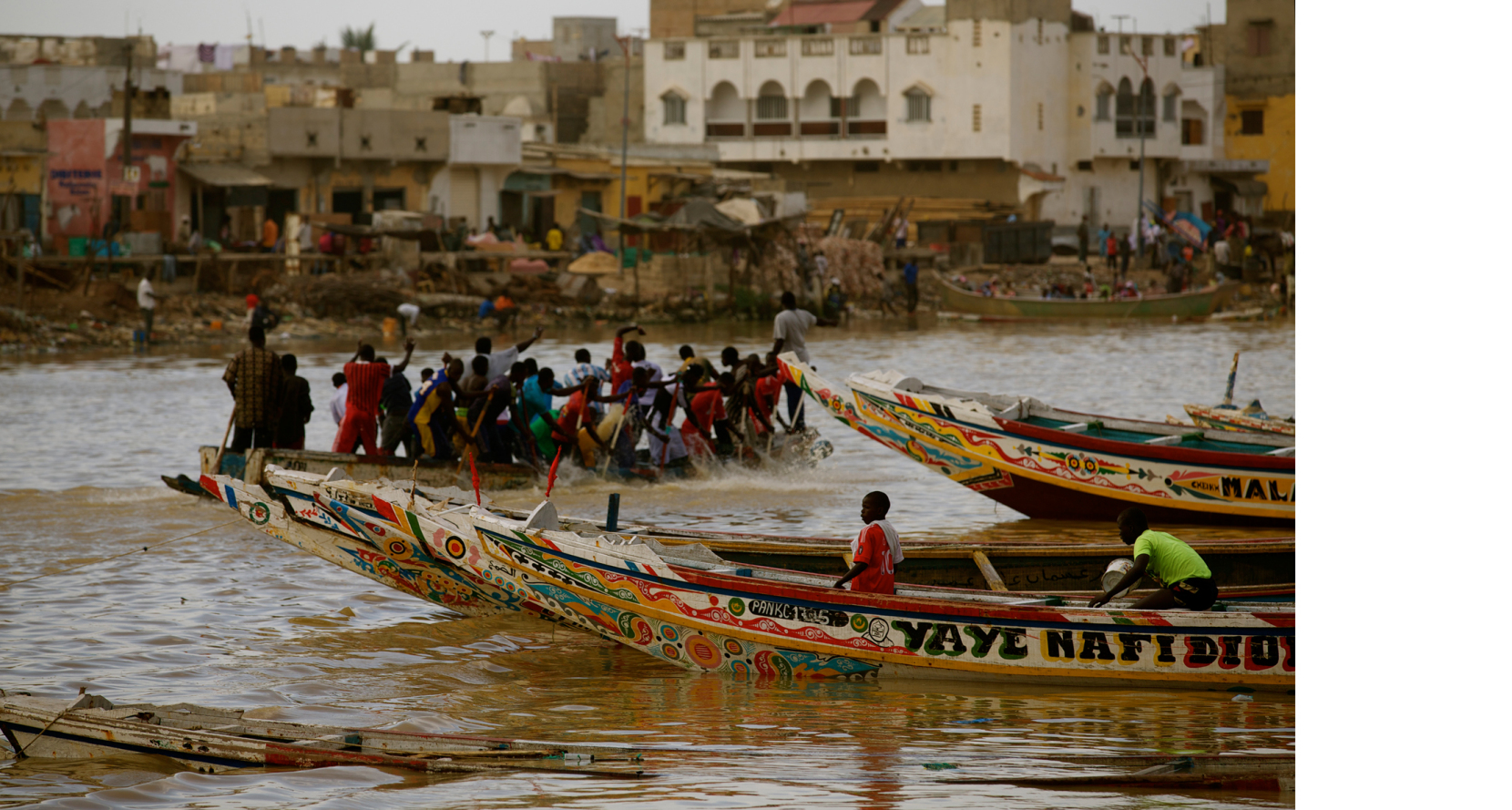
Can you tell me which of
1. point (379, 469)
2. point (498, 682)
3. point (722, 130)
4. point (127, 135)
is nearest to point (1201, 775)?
point (498, 682)

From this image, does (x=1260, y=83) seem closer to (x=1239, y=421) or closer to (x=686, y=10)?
(x=686, y=10)

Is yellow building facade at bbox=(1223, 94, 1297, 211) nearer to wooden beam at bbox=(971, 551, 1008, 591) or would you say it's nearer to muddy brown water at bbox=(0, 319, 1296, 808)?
muddy brown water at bbox=(0, 319, 1296, 808)

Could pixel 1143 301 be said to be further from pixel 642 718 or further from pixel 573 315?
pixel 642 718

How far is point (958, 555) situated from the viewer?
9.02 meters

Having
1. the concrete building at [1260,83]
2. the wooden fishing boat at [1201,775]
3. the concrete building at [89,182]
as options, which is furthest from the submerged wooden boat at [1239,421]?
the concrete building at [1260,83]

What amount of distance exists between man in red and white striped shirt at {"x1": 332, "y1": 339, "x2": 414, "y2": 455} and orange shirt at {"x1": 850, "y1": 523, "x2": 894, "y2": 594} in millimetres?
6255

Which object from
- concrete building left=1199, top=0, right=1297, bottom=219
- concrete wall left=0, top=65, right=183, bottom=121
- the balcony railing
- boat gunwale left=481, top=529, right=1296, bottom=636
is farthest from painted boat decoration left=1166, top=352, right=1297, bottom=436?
concrete building left=1199, top=0, right=1297, bottom=219

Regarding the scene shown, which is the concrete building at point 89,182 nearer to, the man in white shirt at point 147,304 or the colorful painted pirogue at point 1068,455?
the man in white shirt at point 147,304

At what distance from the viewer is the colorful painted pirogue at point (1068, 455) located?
11258 millimetres

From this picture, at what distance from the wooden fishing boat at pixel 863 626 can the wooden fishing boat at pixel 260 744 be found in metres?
1.44

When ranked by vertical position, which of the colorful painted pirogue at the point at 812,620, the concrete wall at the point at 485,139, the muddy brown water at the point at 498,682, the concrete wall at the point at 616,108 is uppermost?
the concrete wall at the point at 616,108

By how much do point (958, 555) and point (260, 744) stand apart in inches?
166
